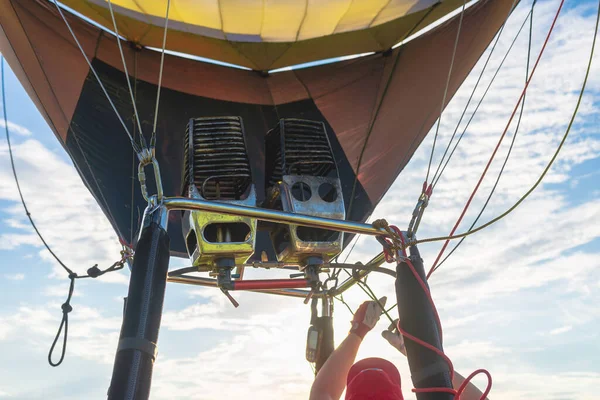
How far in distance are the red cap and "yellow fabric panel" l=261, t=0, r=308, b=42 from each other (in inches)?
103

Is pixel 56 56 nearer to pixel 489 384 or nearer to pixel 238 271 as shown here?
pixel 238 271

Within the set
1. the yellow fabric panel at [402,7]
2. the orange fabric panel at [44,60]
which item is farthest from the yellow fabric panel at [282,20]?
the orange fabric panel at [44,60]

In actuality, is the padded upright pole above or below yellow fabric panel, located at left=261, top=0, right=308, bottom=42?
Answer: below

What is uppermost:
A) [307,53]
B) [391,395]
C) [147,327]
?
[307,53]

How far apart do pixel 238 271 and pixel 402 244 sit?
1531 millimetres

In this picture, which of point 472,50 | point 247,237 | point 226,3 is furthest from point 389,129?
point 247,237

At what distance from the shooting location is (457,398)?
52.7 inches

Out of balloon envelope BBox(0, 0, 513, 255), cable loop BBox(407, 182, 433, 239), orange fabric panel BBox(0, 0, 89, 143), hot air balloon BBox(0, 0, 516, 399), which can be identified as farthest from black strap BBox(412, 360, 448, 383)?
orange fabric panel BBox(0, 0, 89, 143)

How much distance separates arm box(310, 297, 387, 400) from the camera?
151cm

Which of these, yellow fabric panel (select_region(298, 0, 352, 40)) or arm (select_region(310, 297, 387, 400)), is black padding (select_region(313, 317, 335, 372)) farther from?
yellow fabric panel (select_region(298, 0, 352, 40))

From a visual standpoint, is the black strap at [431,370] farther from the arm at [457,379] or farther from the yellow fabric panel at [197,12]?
the yellow fabric panel at [197,12]

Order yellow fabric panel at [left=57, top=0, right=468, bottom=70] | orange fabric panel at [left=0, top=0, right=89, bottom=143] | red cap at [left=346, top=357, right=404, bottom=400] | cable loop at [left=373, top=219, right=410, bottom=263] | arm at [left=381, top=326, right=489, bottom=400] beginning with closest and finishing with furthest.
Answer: red cap at [left=346, top=357, right=404, bottom=400] < arm at [left=381, top=326, right=489, bottom=400] < cable loop at [left=373, top=219, right=410, bottom=263] < orange fabric panel at [left=0, top=0, right=89, bottom=143] < yellow fabric panel at [left=57, top=0, right=468, bottom=70]

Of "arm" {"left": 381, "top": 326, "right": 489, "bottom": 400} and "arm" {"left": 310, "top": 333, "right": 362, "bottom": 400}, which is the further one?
"arm" {"left": 381, "top": 326, "right": 489, "bottom": 400}

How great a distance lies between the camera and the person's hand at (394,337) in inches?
78.4
